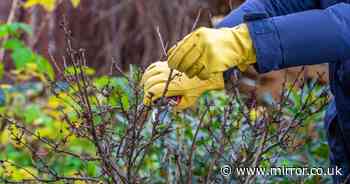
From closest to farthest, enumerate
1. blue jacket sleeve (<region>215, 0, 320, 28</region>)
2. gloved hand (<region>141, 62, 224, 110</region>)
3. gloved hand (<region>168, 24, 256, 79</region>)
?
gloved hand (<region>168, 24, 256, 79</region>) < gloved hand (<region>141, 62, 224, 110</region>) < blue jacket sleeve (<region>215, 0, 320, 28</region>)

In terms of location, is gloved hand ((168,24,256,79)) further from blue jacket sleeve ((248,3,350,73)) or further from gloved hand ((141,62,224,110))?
gloved hand ((141,62,224,110))

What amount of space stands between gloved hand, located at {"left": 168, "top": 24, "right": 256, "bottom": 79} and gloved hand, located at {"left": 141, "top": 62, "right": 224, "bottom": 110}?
214mm

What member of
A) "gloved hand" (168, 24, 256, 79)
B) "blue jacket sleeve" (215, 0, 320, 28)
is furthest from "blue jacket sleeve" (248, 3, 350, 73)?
"blue jacket sleeve" (215, 0, 320, 28)

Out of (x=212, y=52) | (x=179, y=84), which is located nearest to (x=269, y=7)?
(x=179, y=84)

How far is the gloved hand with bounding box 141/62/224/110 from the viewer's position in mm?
2068

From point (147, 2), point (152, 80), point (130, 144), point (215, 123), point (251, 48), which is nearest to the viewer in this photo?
point (251, 48)

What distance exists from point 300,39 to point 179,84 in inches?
18.0

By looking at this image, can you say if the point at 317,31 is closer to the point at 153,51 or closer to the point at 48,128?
the point at 48,128

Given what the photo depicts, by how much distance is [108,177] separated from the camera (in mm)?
2023

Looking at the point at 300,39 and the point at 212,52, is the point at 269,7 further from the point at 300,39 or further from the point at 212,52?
the point at 212,52

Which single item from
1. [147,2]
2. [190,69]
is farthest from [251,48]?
[147,2]

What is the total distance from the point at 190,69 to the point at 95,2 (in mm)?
6001

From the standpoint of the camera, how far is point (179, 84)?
6.89 ft

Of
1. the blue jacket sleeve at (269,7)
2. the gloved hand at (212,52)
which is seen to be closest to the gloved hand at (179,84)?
the gloved hand at (212,52)
